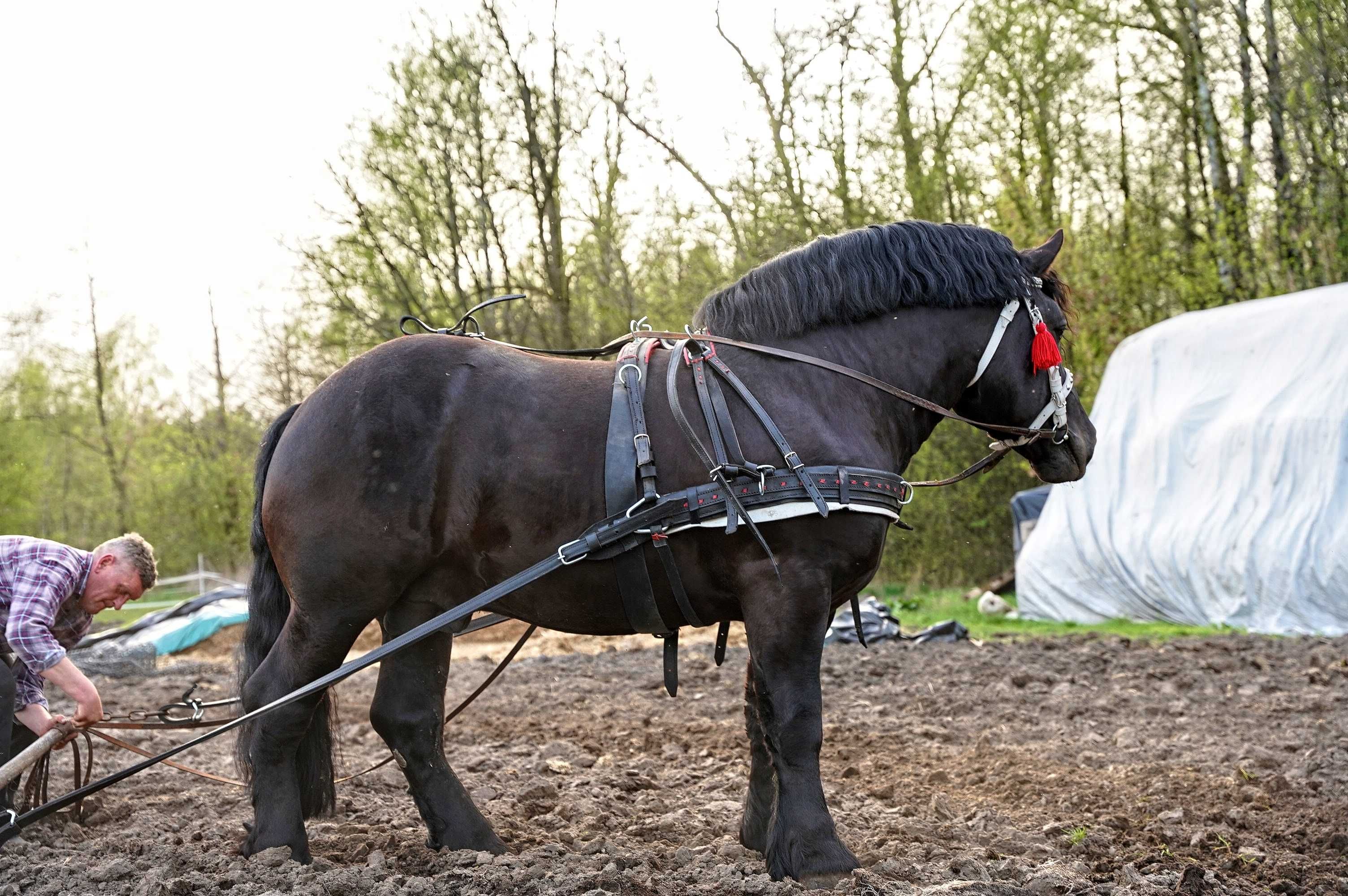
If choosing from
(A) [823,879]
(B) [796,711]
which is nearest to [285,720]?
(B) [796,711]

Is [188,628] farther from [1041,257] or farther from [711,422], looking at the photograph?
[1041,257]

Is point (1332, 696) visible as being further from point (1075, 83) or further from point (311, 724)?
point (1075, 83)

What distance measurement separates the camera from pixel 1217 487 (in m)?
10.4

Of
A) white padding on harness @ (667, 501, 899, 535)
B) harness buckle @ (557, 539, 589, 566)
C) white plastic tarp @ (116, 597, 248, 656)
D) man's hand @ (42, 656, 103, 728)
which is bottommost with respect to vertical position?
white plastic tarp @ (116, 597, 248, 656)

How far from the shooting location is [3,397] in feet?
79.0

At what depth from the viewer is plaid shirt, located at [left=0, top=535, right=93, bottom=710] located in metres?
3.28

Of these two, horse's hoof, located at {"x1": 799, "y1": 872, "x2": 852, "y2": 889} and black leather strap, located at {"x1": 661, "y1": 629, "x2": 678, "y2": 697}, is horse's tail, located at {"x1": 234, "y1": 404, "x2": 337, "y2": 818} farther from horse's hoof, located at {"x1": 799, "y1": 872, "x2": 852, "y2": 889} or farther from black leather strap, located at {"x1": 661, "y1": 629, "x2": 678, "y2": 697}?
horse's hoof, located at {"x1": 799, "y1": 872, "x2": 852, "y2": 889}

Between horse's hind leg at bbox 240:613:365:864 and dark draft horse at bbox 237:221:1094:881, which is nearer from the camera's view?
dark draft horse at bbox 237:221:1094:881

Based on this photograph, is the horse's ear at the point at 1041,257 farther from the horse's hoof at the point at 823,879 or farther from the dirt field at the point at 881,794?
the horse's hoof at the point at 823,879

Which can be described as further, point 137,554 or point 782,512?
point 137,554

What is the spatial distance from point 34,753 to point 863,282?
9.49ft

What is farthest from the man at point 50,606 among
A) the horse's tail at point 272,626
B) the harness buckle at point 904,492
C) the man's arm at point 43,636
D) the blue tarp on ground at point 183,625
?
the blue tarp on ground at point 183,625

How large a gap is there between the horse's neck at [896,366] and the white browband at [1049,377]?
0.12 ft

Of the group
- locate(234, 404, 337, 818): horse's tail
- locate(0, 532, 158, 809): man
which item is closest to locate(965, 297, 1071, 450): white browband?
locate(234, 404, 337, 818): horse's tail
